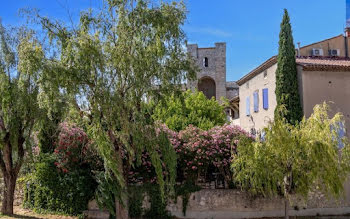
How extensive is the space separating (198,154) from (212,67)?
30.6 metres

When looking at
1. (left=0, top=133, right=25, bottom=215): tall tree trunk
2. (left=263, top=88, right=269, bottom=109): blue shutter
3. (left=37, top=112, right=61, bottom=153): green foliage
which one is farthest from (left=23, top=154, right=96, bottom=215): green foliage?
(left=263, top=88, right=269, bottom=109): blue shutter

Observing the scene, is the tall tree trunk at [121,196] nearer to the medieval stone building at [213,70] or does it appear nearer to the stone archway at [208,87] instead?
the medieval stone building at [213,70]

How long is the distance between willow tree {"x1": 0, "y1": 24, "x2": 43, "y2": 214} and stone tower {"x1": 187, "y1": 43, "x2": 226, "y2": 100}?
31524 mm

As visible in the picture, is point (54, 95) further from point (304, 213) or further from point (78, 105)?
point (304, 213)

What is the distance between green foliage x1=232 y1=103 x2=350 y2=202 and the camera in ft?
38.3

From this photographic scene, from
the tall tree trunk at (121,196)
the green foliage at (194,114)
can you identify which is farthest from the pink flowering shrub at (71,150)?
the green foliage at (194,114)

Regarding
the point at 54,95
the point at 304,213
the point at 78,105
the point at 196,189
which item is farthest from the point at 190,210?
the point at 54,95

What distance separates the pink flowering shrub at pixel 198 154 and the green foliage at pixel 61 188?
6.27ft

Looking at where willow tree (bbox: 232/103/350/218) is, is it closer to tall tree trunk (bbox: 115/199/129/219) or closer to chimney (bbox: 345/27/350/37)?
tall tree trunk (bbox: 115/199/129/219)

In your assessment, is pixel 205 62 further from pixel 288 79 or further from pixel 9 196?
pixel 9 196

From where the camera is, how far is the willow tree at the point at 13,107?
40.2 ft

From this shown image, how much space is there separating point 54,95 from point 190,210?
7532mm

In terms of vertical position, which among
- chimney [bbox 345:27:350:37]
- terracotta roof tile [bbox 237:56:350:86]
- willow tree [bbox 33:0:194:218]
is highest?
chimney [bbox 345:27:350:37]

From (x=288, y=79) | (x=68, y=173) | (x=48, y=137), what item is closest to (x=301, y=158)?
(x=288, y=79)
